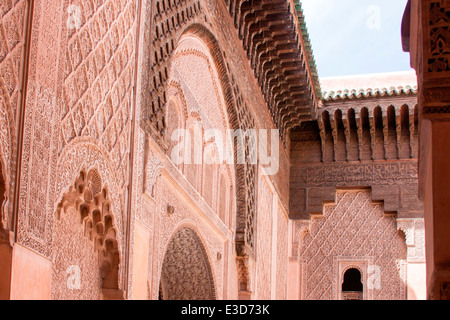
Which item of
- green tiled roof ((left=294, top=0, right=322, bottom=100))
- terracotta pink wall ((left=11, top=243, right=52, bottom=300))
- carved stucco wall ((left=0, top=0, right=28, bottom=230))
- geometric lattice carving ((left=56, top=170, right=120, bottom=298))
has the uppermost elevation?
green tiled roof ((left=294, top=0, right=322, bottom=100))

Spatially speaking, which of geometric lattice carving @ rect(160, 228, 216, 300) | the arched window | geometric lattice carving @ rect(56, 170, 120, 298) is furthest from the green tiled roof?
geometric lattice carving @ rect(56, 170, 120, 298)

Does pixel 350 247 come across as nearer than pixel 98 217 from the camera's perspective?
No

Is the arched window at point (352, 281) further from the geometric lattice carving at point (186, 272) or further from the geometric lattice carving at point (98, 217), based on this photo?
the geometric lattice carving at point (98, 217)

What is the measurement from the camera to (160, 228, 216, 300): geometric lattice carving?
6582 millimetres

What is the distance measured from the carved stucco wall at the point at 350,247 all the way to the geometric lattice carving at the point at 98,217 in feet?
22.7

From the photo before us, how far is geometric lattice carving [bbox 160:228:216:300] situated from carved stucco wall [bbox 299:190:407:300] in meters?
4.26

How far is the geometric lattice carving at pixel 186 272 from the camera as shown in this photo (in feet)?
21.6

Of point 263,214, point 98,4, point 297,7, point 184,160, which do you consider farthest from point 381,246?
point 98,4

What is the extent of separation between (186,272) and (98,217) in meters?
2.82

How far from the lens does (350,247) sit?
10.9 meters

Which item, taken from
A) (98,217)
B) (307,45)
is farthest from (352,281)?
(98,217)

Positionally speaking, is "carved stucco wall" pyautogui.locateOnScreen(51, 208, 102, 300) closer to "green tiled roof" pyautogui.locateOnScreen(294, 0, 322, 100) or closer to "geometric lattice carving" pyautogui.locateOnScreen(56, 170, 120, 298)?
"geometric lattice carving" pyautogui.locateOnScreen(56, 170, 120, 298)

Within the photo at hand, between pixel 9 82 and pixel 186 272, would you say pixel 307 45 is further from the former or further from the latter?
pixel 9 82

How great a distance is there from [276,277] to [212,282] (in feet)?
10.3
